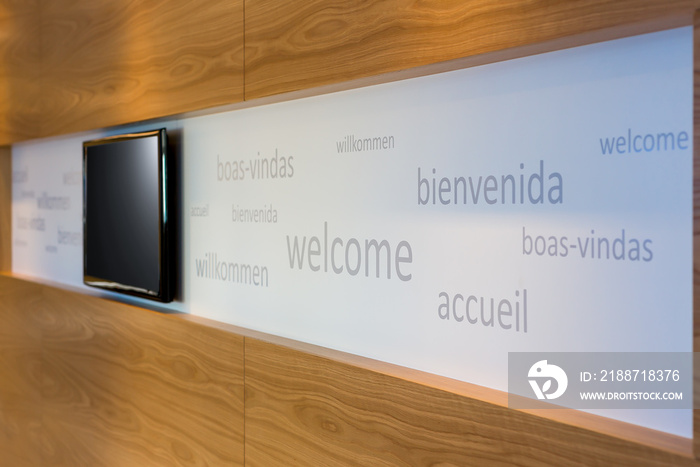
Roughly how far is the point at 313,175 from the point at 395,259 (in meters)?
0.43

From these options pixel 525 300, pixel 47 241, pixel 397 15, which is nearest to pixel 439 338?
pixel 525 300

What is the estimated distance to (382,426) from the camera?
1671 mm

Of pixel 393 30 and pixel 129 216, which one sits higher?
pixel 393 30

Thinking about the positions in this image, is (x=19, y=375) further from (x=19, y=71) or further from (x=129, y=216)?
(x=19, y=71)

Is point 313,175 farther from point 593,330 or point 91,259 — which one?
point 91,259

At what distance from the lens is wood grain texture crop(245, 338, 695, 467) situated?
1290mm

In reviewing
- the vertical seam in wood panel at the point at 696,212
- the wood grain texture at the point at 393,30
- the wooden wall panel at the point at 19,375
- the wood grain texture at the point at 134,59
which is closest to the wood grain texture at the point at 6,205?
the wooden wall panel at the point at 19,375

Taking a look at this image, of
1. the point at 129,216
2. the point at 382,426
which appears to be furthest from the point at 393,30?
the point at 129,216

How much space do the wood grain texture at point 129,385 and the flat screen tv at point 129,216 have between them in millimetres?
133

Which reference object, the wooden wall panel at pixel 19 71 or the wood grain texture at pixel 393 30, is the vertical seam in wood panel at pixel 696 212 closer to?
the wood grain texture at pixel 393 30

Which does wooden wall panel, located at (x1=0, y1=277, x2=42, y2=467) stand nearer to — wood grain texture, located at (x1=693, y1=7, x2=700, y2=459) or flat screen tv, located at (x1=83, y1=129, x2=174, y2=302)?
flat screen tv, located at (x1=83, y1=129, x2=174, y2=302)

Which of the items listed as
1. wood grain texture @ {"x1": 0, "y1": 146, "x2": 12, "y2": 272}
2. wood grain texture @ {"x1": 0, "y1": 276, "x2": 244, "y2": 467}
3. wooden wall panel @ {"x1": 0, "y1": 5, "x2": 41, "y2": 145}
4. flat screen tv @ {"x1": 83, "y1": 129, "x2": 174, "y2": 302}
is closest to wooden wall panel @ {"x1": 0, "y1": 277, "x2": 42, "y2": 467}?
wood grain texture @ {"x1": 0, "y1": 276, "x2": 244, "y2": 467}

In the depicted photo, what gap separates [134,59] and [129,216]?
669 mm

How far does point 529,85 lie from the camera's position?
1.44 metres
